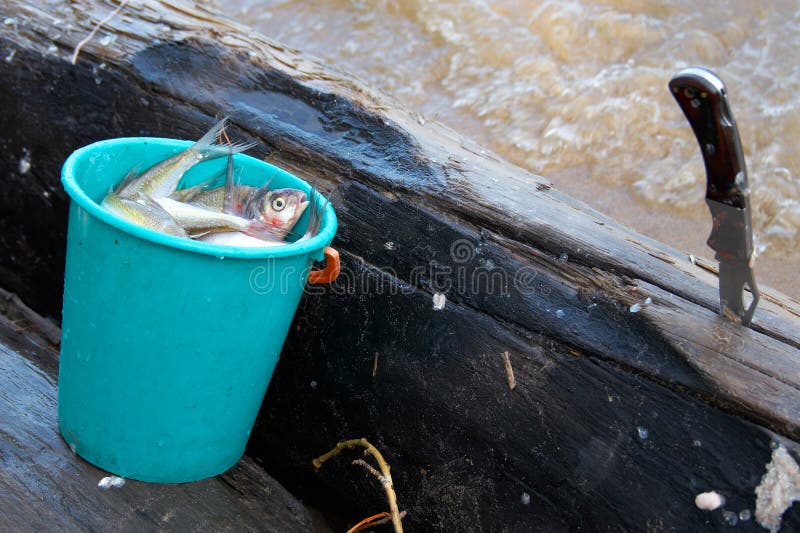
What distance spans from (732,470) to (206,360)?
1.23 m

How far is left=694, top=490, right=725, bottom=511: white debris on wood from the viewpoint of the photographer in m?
1.62

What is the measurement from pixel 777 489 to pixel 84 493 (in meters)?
1.62

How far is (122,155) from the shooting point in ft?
6.55

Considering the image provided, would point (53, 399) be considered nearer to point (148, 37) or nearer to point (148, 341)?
point (148, 341)

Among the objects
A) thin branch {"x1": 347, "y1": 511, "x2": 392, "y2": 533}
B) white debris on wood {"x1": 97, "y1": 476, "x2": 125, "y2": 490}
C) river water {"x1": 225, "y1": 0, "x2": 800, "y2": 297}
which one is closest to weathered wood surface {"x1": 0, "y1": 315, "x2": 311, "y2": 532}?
white debris on wood {"x1": 97, "y1": 476, "x2": 125, "y2": 490}

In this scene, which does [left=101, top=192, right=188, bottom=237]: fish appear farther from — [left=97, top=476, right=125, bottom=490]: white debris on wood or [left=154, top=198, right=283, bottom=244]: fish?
[left=97, top=476, right=125, bottom=490]: white debris on wood

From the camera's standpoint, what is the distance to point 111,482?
6.46 ft

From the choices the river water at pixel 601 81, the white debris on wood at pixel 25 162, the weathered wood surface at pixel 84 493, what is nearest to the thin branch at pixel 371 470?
the weathered wood surface at pixel 84 493

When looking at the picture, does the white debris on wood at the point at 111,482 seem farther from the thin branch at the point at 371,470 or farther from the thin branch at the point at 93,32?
the thin branch at the point at 93,32

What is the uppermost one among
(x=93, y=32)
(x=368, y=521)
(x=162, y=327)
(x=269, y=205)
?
(x=93, y=32)

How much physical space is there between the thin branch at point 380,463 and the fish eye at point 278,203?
2.22 ft

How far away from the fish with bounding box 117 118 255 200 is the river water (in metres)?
2.27

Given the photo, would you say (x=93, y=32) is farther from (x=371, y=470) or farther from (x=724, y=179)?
(x=724, y=179)

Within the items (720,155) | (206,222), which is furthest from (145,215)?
(720,155)
